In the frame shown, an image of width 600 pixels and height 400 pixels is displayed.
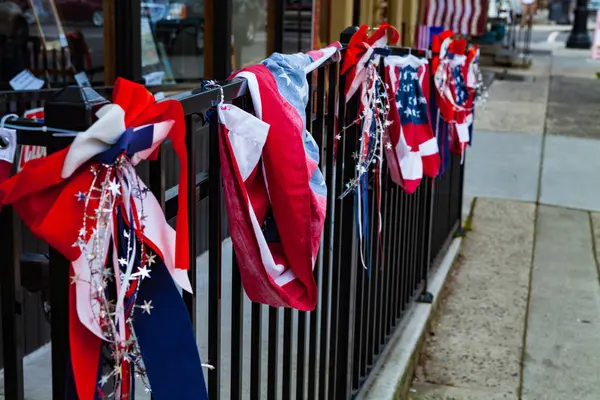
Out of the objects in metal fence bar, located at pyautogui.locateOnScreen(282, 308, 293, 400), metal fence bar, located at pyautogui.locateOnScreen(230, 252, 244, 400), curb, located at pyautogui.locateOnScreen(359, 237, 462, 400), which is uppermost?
metal fence bar, located at pyautogui.locateOnScreen(230, 252, 244, 400)

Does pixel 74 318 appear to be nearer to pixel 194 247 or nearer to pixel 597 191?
pixel 194 247

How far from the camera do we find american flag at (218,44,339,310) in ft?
6.17

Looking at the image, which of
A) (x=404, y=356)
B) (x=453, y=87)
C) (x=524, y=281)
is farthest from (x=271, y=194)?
(x=524, y=281)

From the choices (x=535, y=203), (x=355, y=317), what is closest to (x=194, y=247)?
(x=355, y=317)

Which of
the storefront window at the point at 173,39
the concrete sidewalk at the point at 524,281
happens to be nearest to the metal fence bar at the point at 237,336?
the concrete sidewalk at the point at 524,281

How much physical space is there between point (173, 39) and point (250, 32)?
914 millimetres

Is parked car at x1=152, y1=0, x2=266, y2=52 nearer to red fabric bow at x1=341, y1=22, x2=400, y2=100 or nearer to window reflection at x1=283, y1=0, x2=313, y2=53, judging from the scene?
window reflection at x1=283, y1=0, x2=313, y2=53

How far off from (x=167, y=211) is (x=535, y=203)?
6.02m

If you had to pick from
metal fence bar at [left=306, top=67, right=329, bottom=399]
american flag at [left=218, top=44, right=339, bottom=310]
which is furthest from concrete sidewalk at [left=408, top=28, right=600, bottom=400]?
american flag at [left=218, top=44, right=339, bottom=310]

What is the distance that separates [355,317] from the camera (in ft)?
10.7

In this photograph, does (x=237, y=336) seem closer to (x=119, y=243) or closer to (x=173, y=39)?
(x=119, y=243)

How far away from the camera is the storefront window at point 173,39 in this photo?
5.88 metres

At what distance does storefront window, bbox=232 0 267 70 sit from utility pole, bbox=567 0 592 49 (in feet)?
67.9

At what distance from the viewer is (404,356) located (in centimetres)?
379
